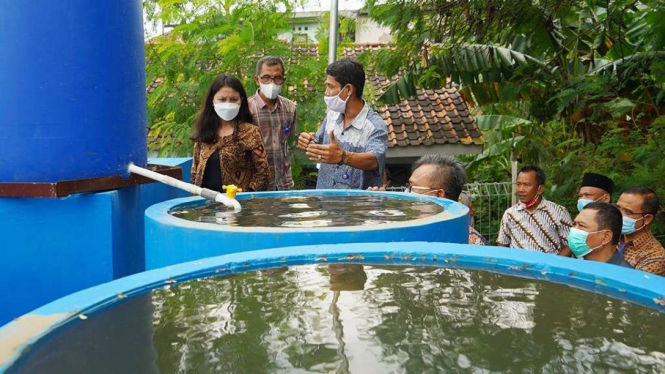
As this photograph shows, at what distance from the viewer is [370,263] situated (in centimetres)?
241

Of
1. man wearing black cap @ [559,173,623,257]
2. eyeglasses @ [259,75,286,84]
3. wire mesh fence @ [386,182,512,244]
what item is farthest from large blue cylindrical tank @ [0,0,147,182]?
wire mesh fence @ [386,182,512,244]

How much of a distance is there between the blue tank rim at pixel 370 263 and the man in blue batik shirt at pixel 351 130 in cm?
190

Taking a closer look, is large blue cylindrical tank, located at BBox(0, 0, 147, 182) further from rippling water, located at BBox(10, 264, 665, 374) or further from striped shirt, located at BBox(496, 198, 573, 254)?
striped shirt, located at BBox(496, 198, 573, 254)

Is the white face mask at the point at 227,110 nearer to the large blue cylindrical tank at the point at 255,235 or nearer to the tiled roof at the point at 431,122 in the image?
the large blue cylindrical tank at the point at 255,235

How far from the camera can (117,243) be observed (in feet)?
10.1

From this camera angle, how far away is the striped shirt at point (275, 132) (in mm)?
5410

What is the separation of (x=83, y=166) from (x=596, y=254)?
2.93 metres

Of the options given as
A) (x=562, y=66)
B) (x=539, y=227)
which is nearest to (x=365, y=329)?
(x=539, y=227)

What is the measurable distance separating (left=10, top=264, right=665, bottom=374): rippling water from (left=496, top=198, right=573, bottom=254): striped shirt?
3601mm

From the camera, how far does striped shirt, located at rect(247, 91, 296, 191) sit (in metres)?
5.41

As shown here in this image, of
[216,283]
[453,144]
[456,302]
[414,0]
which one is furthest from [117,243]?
[453,144]

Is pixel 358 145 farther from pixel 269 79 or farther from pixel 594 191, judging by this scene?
pixel 594 191

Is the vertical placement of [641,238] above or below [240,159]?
below

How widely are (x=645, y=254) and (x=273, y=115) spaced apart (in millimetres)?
2775
